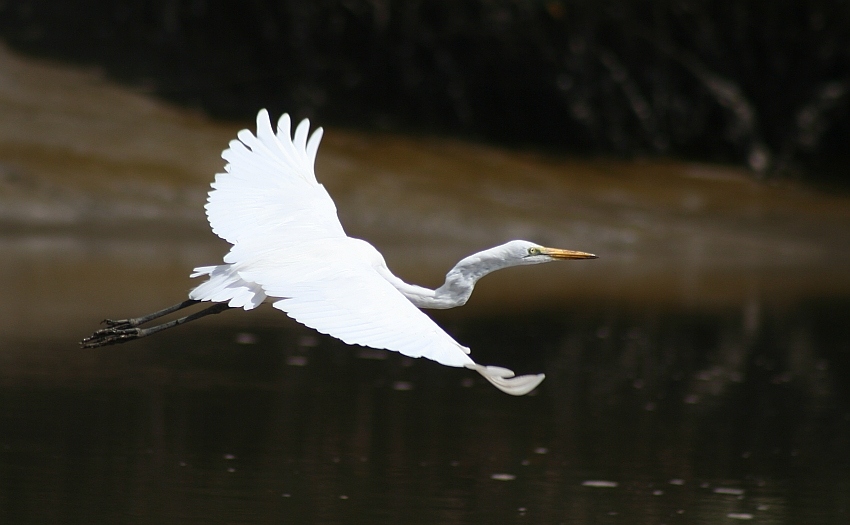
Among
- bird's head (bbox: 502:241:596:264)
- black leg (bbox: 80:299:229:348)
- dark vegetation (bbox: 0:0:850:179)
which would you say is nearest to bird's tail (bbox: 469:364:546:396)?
bird's head (bbox: 502:241:596:264)

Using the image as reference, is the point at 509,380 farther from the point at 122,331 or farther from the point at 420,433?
the point at 420,433

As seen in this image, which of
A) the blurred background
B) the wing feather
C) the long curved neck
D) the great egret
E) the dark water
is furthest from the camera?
the blurred background

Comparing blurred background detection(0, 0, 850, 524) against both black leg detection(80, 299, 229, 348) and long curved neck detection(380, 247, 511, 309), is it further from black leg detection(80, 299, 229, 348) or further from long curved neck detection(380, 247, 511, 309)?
long curved neck detection(380, 247, 511, 309)

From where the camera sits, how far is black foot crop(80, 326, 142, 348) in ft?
16.9

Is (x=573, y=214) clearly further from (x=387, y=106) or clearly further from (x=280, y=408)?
(x=280, y=408)

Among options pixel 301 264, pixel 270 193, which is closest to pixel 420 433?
pixel 270 193

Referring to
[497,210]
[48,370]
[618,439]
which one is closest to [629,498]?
[618,439]

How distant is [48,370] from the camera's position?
711 centimetres

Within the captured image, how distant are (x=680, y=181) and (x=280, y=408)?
1001 centimetres

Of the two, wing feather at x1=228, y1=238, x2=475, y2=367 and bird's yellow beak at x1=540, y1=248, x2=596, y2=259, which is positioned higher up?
bird's yellow beak at x1=540, y1=248, x2=596, y2=259

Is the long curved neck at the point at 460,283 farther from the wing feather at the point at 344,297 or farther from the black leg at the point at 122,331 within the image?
the black leg at the point at 122,331

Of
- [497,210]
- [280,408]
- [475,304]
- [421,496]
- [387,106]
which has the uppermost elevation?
[387,106]

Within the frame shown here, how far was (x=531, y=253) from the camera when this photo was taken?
4715 mm

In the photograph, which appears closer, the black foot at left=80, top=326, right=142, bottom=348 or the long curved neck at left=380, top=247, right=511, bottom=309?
the long curved neck at left=380, top=247, right=511, bottom=309
